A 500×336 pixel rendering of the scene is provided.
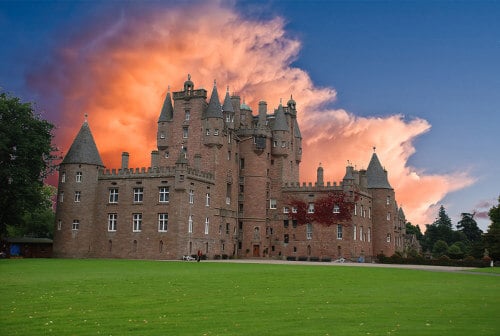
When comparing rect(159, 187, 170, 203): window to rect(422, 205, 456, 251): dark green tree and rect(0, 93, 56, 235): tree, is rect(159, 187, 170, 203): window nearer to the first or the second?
rect(0, 93, 56, 235): tree

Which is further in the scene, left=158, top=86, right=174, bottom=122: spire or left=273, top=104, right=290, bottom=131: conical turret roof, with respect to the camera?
left=273, top=104, right=290, bottom=131: conical turret roof

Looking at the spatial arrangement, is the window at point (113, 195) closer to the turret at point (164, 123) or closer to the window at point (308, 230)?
the turret at point (164, 123)

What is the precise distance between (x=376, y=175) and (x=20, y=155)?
50.2 metres

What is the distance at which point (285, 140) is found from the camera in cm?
8044

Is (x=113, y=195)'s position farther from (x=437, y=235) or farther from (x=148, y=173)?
(x=437, y=235)

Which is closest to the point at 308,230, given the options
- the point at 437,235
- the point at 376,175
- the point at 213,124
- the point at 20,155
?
the point at 376,175

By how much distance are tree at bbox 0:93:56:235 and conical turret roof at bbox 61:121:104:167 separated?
19.7 feet

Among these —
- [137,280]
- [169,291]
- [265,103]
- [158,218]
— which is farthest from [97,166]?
[169,291]

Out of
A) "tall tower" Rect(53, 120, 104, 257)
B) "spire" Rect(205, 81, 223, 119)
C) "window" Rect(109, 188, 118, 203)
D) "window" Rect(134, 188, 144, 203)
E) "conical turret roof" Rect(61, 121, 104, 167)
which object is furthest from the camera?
"spire" Rect(205, 81, 223, 119)

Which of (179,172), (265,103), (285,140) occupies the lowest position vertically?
(179,172)

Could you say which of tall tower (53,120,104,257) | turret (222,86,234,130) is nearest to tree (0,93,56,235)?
tall tower (53,120,104,257)

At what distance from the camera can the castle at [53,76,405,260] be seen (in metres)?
65.3

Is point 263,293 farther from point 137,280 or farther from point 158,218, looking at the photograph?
point 158,218

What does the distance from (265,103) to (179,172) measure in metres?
22.3
